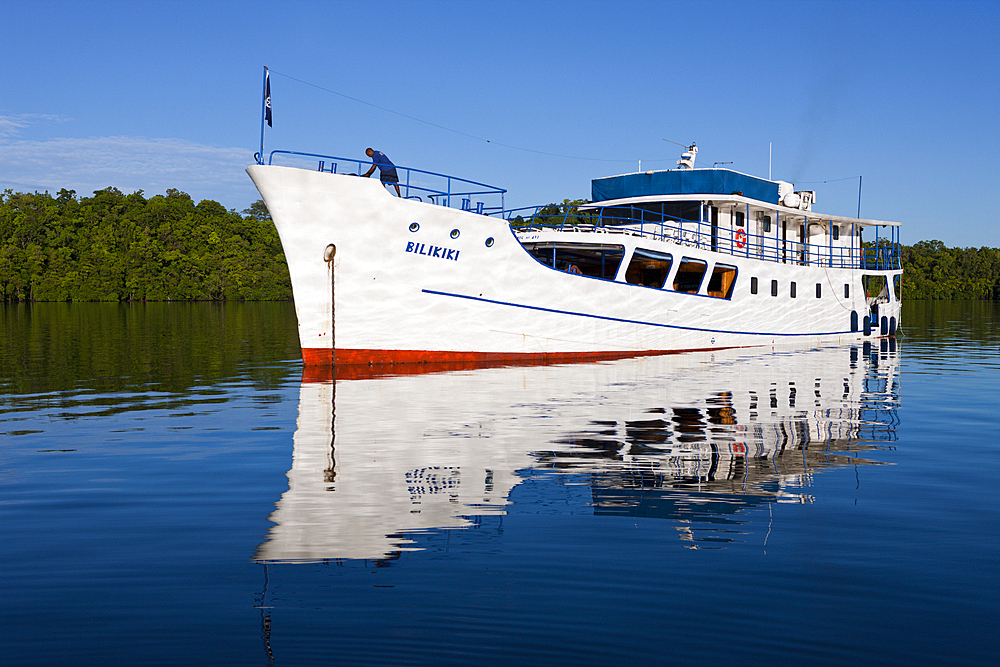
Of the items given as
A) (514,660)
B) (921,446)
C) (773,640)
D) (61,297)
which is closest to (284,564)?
(514,660)

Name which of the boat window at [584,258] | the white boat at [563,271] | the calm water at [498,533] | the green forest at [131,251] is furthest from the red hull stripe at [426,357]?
the green forest at [131,251]

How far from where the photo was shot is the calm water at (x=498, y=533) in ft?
15.6

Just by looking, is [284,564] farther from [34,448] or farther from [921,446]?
[921,446]

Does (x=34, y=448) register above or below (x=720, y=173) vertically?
below

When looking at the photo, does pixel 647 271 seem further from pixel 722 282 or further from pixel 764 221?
pixel 764 221

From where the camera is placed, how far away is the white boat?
21969 mm

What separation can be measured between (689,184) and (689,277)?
379 cm

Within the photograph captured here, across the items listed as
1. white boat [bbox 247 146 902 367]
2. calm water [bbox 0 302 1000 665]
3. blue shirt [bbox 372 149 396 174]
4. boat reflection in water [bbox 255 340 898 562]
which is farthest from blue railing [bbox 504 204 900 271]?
calm water [bbox 0 302 1000 665]

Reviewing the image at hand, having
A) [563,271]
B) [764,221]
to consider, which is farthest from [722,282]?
[563,271]

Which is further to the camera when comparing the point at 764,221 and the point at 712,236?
the point at 764,221

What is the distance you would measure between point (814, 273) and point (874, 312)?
353 inches

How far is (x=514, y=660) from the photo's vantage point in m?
4.48

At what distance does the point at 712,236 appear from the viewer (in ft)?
98.0

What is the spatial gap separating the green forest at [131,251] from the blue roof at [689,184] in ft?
318
